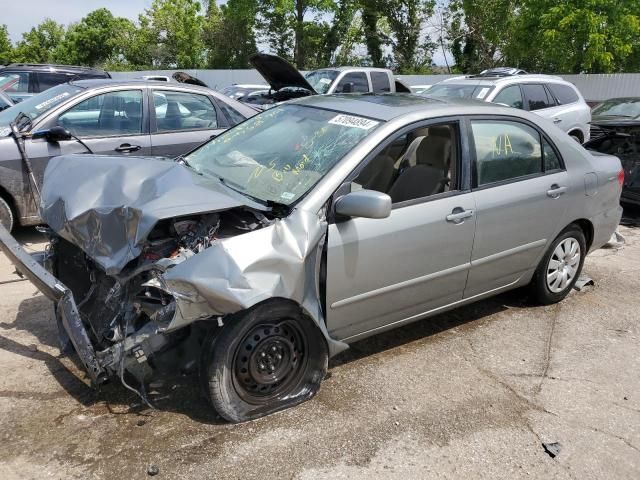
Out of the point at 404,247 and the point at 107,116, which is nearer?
the point at 404,247

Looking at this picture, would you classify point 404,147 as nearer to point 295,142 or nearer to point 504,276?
point 295,142

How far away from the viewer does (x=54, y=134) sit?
18.4ft

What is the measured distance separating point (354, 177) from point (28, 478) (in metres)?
2.21

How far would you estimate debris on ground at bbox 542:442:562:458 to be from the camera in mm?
3055

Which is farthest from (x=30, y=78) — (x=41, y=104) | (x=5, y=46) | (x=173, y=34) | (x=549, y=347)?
(x=5, y=46)

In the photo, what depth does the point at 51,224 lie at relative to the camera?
342 cm

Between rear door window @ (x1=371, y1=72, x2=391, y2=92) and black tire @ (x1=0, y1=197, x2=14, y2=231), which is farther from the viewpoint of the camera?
rear door window @ (x1=371, y1=72, x2=391, y2=92)

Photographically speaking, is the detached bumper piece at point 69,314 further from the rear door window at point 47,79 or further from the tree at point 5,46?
the tree at point 5,46

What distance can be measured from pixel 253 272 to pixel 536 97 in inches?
316

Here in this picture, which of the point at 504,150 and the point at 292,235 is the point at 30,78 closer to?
the point at 504,150

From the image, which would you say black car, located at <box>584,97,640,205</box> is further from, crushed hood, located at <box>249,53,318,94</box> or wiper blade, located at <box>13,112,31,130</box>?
wiper blade, located at <box>13,112,31,130</box>

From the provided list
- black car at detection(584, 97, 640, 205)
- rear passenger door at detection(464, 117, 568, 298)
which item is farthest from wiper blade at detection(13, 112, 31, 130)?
black car at detection(584, 97, 640, 205)

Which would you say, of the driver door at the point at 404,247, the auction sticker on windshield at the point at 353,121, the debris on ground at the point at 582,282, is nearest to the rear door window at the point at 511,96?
the debris on ground at the point at 582,282

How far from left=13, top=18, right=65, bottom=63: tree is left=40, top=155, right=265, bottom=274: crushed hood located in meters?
53.1
